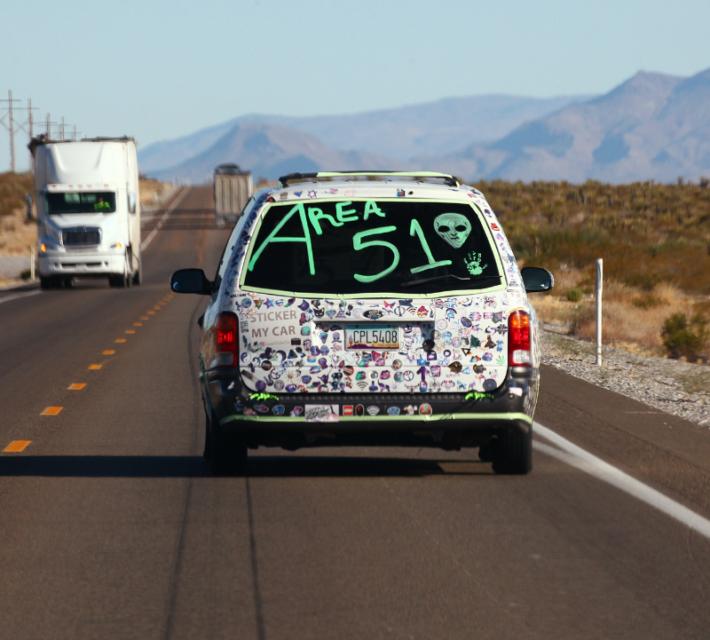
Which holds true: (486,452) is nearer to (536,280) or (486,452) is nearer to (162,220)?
(536,280)

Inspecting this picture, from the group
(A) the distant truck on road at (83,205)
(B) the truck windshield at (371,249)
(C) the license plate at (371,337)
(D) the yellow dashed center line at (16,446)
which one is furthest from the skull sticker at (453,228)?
(A) the distant truck on road at (83,205)

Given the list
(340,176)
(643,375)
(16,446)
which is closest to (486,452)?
(340,176)

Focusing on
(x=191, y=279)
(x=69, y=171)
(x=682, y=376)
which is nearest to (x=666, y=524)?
(x=191, y=279)

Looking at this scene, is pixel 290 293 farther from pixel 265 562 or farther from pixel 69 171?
pixel 69 171

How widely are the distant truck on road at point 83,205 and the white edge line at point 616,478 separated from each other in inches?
914

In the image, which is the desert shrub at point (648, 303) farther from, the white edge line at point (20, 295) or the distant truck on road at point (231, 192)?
the distant truck on road at point (231, 192)

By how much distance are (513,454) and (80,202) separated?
2525cm

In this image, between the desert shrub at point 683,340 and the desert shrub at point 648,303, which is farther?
the desert shrub at point 648,303

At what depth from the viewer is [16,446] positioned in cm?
861

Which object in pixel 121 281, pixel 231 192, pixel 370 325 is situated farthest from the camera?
pixel 231 192

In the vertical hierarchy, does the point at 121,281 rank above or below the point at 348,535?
below

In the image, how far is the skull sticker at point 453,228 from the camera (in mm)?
6895

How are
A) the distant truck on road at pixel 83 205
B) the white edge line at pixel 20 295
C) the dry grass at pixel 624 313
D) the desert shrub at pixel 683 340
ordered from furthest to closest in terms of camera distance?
1. the distant truck on road at pixel 83 205
2. the white edge line at pixel 20 295
3. the dry grass at pixel 624 313
4. the desert shrub at pixel 683 340

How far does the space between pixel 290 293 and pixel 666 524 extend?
2.42m
